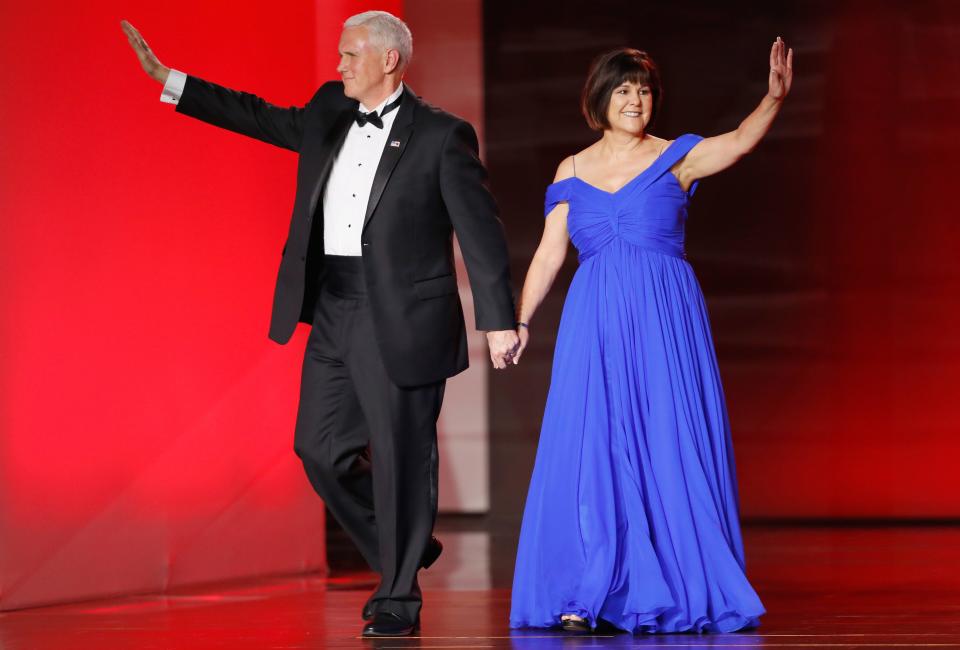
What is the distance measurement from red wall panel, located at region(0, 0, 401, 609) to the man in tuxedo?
41.3 inches

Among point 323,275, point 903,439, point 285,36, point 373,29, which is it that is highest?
point 285,36

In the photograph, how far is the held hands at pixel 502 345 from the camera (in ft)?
10.4

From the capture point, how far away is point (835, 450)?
20.2 feet

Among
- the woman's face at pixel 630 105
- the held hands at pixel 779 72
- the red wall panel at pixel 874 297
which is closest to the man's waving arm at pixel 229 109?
→ the woman's face at pixel 630 105

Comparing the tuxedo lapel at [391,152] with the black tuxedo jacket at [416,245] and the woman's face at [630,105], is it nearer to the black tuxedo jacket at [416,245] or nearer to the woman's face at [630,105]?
the black tuxedo jacket at [416,245]

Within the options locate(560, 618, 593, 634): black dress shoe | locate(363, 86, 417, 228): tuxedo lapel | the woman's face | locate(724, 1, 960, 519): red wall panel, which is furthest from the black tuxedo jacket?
locate(724, 1, 960, 519): red wall panel

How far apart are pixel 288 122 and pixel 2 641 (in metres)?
1.42

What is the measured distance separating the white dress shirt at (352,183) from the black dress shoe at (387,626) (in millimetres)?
836

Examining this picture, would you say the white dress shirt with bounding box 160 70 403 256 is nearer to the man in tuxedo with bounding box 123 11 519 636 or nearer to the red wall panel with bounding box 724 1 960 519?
the man in tuxedo with bounding box 123 11 519 636

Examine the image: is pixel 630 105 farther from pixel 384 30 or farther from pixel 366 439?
pixel 366 439

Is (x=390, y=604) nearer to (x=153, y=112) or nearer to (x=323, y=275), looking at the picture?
(x=323, y=275)

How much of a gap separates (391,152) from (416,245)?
0.74 feet

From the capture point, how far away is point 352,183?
316cm

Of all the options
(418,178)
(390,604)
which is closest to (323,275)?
(418,178)
